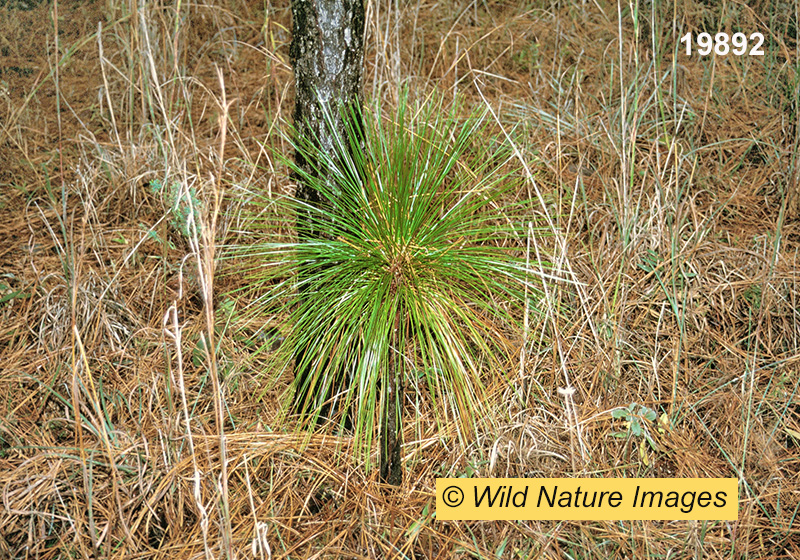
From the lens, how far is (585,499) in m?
1.28

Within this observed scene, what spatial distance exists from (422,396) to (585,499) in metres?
0.42

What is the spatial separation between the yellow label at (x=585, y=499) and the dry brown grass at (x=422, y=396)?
0.03 meters

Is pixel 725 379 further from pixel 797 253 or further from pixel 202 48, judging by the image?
pixel 202 48

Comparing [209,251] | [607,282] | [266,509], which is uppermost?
[209,251]

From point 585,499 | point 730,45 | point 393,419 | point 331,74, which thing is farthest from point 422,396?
point 730,45

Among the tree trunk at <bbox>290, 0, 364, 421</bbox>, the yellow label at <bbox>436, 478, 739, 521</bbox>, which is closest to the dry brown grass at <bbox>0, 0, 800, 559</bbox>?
the yellow label at <bbox>436, 478, 739, 521</bbox>

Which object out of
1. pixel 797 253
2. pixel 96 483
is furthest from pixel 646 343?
pixel 96 483

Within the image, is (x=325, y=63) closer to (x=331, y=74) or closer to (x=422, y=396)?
(x=331, y=74)

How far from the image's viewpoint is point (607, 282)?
1628 mm

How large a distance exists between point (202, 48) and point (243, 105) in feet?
1.30

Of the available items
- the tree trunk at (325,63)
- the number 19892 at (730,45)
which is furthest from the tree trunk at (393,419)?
the number 19892 at (730,45)

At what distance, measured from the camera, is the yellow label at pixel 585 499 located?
1.26 m

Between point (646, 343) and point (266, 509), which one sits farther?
point (646, 343)

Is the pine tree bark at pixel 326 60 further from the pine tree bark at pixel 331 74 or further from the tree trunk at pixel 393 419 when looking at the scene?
the tree trunk at pixel 393 419
